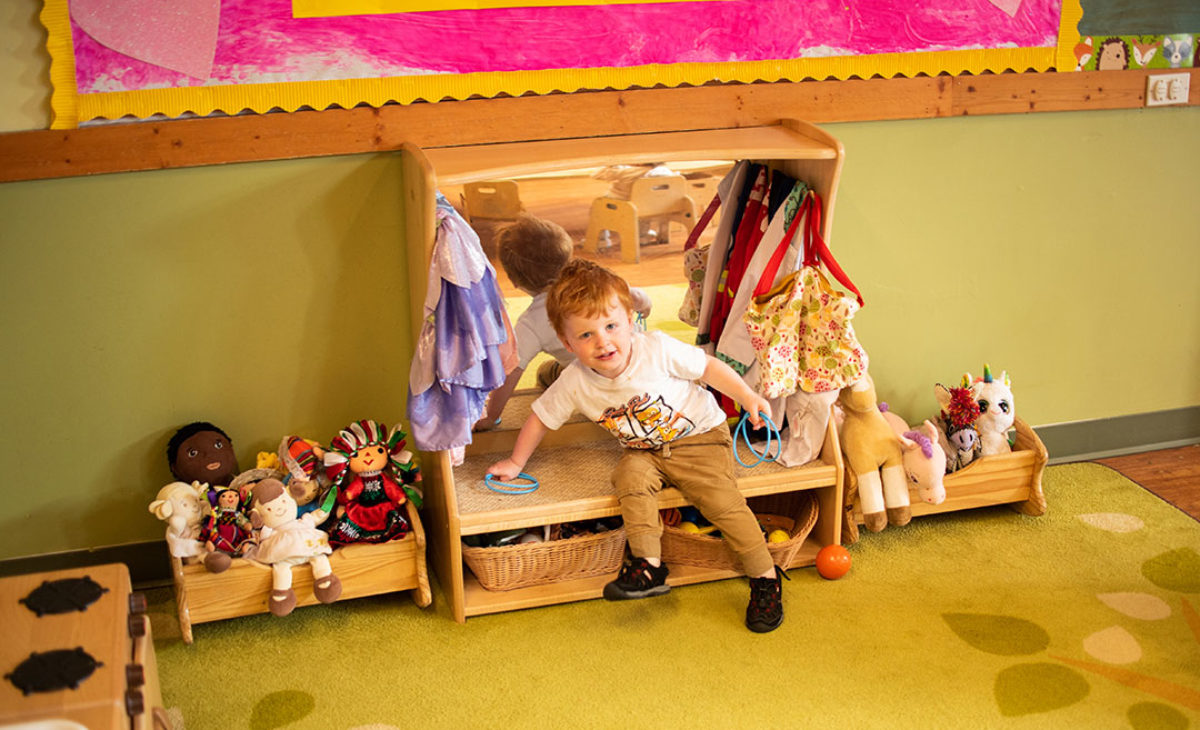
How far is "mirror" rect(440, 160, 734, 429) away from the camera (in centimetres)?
231

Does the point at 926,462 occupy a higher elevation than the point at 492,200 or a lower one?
lower

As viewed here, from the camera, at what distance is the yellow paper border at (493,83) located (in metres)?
2.15

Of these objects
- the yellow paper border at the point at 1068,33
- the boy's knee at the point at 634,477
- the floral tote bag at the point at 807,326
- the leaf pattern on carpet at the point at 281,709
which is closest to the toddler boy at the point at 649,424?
the boy's knee at the point at 634,477

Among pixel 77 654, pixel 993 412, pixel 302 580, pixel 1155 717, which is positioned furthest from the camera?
pixel 993 412

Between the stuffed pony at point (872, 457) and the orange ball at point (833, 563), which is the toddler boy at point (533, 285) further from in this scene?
the orange ball at point (833, 563)

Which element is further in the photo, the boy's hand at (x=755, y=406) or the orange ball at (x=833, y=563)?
the orange ball at (x=833, y=563)

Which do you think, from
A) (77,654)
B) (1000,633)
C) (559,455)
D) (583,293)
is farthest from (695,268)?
(77,654)

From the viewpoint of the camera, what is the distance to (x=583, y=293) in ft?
7.10

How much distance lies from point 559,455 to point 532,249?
1.59ft

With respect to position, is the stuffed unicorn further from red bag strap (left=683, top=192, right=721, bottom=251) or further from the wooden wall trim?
red bag strap (left=683, top=192, right=721, bottom=251)

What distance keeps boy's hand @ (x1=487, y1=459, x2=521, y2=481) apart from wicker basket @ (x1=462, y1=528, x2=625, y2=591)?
0.15 metres

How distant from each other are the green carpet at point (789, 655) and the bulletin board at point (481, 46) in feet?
3.67

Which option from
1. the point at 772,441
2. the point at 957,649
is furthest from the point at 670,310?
the point at 957,649

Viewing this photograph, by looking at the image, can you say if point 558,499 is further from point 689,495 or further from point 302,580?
point 302,580
